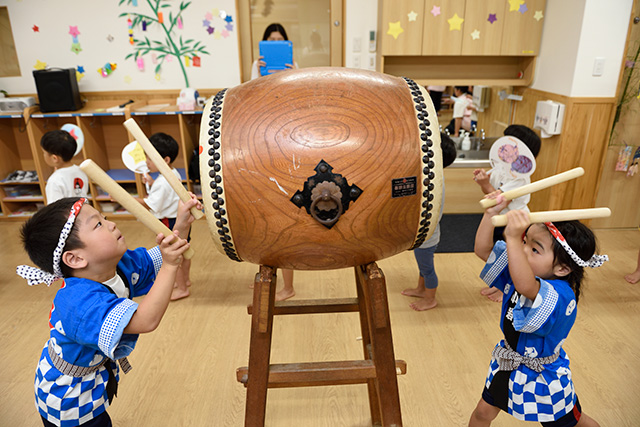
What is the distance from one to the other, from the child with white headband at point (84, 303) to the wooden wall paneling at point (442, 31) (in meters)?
2.69

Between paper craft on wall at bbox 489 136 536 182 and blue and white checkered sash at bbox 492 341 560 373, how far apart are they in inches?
30.1

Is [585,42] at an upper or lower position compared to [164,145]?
upper

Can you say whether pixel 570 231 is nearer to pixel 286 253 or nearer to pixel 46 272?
pixel 286 253

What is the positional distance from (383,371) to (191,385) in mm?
992

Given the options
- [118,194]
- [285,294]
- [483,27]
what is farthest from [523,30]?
[118,194]

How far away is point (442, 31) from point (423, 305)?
2.09 meters

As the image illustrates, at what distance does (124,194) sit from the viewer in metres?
1.01

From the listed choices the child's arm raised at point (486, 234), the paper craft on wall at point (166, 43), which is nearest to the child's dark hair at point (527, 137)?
the child's arm raised at point (486, 234)

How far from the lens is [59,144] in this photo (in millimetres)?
2324

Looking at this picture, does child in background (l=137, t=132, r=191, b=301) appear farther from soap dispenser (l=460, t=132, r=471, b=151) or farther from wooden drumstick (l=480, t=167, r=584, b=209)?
soap dispenser (l=460, t=132, r=471, b=151)

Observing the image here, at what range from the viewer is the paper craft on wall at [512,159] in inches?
68.7

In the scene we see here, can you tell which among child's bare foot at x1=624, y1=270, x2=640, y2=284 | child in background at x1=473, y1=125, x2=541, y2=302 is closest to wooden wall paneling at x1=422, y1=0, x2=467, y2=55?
child in background at x1=473, y1=125, x2=541, y2=302

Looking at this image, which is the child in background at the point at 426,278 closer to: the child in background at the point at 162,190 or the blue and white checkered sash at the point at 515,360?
the blue and white checkered sash at the point at 515,360

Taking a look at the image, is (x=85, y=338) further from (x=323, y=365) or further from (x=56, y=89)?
(x=56, y=89)
